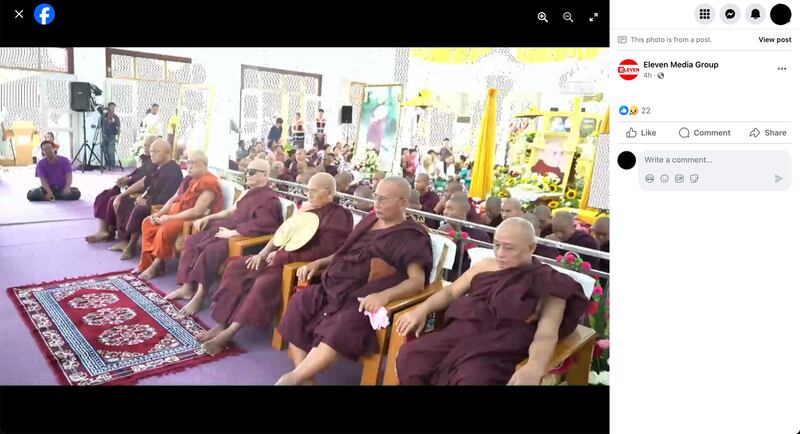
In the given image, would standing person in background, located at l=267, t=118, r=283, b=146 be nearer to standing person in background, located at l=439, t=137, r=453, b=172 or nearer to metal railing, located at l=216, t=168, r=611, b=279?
metal railing, located at l=216, t=168, r=611, b=279

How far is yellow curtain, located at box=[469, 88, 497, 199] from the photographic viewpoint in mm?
1192

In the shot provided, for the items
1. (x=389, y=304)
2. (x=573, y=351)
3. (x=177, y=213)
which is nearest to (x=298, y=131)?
(x=177, y=213)

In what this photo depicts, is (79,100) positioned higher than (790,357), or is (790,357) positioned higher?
(79,100)

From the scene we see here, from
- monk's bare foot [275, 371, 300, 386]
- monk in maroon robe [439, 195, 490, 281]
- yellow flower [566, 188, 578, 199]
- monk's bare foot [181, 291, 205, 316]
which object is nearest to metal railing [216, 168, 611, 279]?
monk in maroon robe [439, 195, 490, 281]

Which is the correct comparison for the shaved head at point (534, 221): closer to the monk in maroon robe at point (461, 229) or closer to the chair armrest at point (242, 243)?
the monk in maroon robe at point (461, 229)

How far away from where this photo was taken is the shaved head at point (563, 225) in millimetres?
1184

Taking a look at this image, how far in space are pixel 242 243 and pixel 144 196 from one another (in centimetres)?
29

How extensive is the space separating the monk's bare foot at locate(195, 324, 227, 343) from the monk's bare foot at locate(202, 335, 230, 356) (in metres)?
0.01

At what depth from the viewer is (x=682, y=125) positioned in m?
0.91

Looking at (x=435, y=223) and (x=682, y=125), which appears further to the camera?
(x=435, y=223)

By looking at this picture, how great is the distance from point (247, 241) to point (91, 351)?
44 cm

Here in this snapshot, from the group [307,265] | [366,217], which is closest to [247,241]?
[307,265]

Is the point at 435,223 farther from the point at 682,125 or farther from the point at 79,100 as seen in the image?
the point at 79,100

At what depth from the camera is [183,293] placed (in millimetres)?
1316
